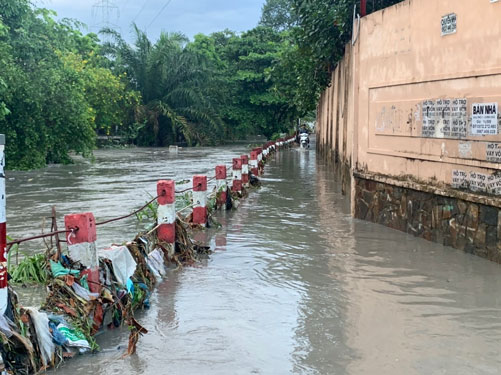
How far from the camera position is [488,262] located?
7.19 m

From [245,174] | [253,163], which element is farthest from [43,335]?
[253,163]

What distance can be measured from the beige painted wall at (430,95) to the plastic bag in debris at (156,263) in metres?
3.85

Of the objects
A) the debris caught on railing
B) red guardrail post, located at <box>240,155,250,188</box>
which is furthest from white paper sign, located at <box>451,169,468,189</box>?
red guardrail post, located at <box>240,155,250,188</box>

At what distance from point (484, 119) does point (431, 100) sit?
1.19 m

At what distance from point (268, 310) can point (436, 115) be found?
164 inches

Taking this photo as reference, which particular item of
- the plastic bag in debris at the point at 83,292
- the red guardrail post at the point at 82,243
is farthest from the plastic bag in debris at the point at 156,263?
the plastic bag in debris at the point at 83,292

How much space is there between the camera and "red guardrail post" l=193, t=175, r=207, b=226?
9281 millimetres

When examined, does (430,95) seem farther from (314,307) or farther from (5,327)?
(5,327)

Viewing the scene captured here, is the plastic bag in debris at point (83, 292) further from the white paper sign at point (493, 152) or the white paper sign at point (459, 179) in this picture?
the white paper sign at point (459, 179)

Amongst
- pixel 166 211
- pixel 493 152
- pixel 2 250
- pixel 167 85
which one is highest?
pixel 167 85

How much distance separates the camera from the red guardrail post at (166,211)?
23.7 feet

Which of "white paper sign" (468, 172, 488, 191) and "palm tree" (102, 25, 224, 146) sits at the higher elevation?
"palm tree" (102, 25, 224, 146)

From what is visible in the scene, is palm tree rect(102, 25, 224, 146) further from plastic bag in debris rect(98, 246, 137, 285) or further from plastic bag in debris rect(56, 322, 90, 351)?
plastic bag in debris rect(56, 322, 90, 351)

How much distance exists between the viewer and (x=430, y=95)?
8.42 meters
